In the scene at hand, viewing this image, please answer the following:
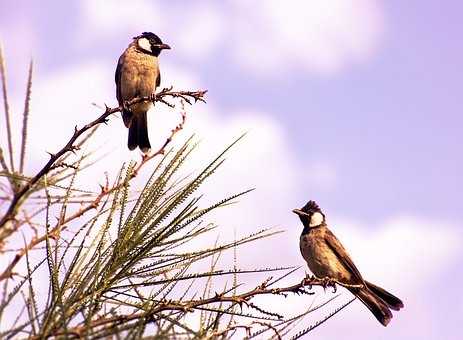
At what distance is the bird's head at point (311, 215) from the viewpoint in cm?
781

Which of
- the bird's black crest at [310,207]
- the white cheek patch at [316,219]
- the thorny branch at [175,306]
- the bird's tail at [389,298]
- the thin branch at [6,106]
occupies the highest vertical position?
the bird's black crest at [310,207]

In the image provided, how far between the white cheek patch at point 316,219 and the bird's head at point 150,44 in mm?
2710

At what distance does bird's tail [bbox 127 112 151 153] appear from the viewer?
833cm

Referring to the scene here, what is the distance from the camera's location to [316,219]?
25.9 feet

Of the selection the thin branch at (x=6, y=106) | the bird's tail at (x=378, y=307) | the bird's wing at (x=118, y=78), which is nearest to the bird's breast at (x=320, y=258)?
the bird's tail at (x=378, y=307)

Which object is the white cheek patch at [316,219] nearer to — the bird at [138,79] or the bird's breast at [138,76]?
the bird at [138,79]

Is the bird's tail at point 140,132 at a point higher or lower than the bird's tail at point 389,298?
higher

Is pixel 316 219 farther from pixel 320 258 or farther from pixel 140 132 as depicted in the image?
pixel 140 132

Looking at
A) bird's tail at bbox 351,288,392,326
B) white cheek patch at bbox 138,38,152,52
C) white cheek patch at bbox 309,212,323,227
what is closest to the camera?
bird's tail at bbox 351,288,392,326

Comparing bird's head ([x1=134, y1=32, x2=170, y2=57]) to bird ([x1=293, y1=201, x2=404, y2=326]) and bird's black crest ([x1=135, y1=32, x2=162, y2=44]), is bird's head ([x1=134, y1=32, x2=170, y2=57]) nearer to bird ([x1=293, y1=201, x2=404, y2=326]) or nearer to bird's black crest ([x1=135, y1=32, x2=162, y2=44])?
bird's black crest ([x1=135, y1=32, x2=162, y2=44])

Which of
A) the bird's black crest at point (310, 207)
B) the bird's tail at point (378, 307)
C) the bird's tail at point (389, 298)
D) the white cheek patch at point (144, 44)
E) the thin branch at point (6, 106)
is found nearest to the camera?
the thin branch at point (6, 106)

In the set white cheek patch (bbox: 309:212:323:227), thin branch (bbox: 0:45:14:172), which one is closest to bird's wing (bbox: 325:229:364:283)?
white cheek patch (bbox: 309:212:323:227)

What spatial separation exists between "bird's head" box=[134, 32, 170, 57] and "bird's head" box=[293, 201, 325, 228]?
2548 millimetres

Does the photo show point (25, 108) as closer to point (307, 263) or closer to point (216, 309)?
point (216, 309)
